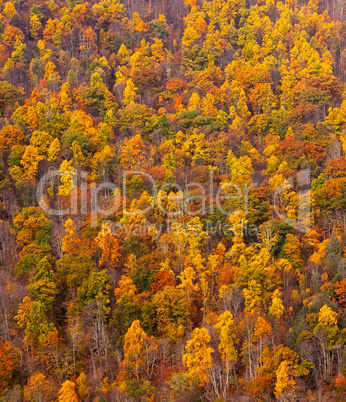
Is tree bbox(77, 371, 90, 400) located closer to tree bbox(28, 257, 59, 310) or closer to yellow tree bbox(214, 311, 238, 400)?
tree bbox(28, 257, 59, 310)

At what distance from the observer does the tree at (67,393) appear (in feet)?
120

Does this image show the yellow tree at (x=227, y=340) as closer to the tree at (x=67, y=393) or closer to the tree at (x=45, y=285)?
the tree at (x=67, y=393)

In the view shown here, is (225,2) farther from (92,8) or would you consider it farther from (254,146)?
(254,146)

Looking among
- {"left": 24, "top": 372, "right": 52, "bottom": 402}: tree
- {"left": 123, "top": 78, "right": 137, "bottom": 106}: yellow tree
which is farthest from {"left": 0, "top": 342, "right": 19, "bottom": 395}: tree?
{"left": 123, "top": 78, "right": 137, "bottom": 106}: yellow tree

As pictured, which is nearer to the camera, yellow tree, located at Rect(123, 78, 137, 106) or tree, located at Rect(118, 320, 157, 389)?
tree, located at Rect(118, 320, 157, 389)

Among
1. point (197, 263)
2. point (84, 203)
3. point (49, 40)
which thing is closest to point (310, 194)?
point (197, 263)

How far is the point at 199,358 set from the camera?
37906 mm

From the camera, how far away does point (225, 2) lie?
97188 millimetres

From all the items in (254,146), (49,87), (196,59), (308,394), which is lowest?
(308,394)

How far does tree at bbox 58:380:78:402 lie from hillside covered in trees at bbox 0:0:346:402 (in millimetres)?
124

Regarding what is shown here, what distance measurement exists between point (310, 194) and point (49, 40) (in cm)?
5413

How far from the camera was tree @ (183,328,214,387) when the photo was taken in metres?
37.4

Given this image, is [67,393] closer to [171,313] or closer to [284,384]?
[171,313]

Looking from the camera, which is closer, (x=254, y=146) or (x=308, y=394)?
(x=308, y=394)
